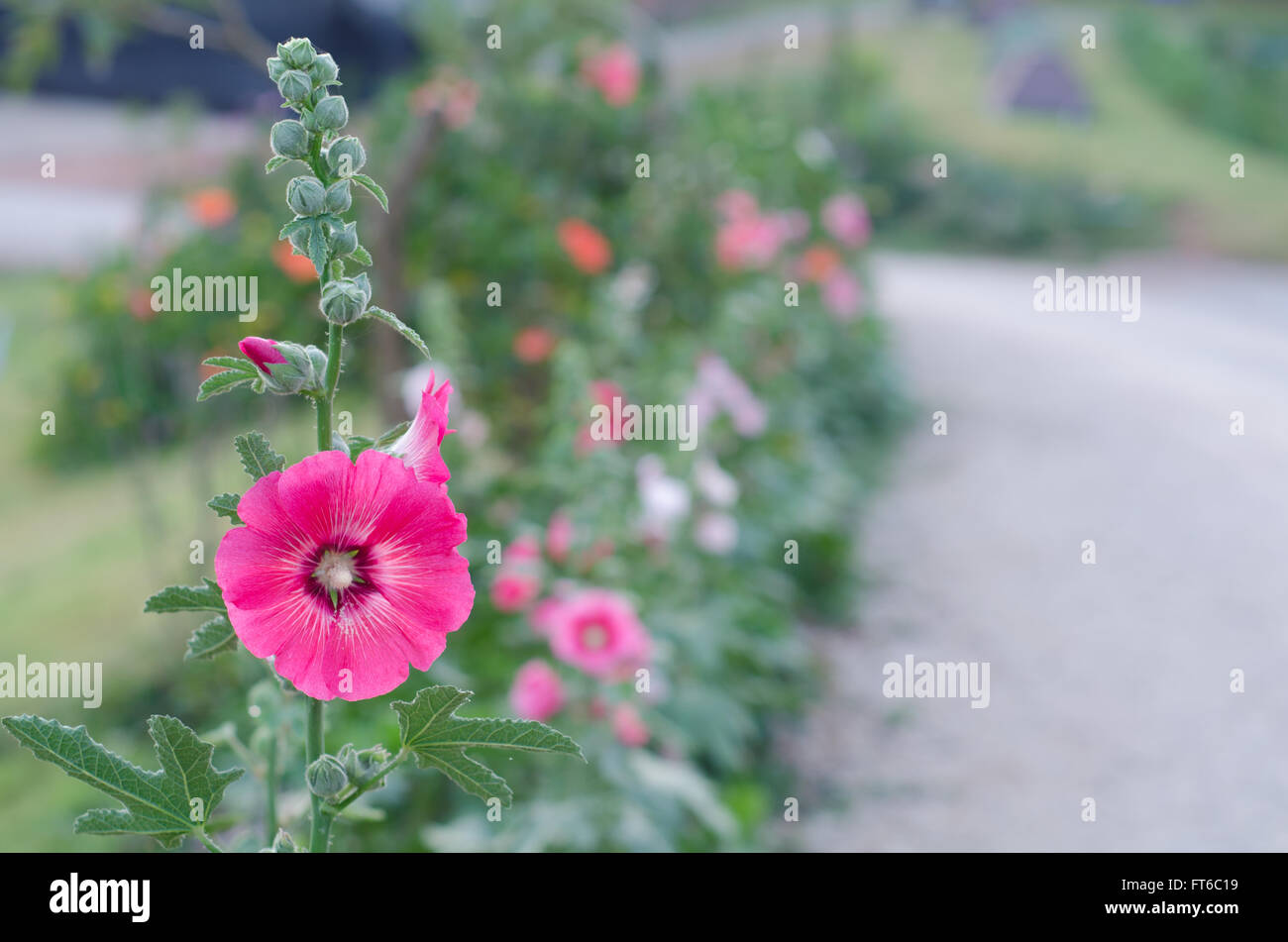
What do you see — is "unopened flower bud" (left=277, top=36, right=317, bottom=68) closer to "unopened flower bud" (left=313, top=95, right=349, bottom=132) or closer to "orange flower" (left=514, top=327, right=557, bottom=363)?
"unopened flower bud" (left=313, top=95, right=349, bottom=132)

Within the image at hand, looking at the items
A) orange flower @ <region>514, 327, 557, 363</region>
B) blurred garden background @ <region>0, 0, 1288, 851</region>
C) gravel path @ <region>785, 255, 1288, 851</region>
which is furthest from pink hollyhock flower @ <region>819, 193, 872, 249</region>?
orange flower @ <region>514, 327, 557, 363</region>

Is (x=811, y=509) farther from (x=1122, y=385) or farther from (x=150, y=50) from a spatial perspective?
(x=1122, y=385)

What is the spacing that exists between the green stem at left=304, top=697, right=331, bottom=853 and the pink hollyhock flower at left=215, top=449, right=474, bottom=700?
0.04 meters

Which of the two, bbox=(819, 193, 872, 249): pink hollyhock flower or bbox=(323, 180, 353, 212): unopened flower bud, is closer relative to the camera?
bbox=(323, 180, 353, 212): unopened flower bud

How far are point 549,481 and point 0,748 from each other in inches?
48.6

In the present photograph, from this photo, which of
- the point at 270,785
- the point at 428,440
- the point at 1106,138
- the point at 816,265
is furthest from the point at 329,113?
the point at 1106,138

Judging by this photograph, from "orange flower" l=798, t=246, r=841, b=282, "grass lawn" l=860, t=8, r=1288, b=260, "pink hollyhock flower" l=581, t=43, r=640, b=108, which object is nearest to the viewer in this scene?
"pink hollyhock flower" l=581, t=43, r=640, b=108

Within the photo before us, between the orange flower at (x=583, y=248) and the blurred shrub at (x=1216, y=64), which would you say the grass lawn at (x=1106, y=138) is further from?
the orange flower at (x=583, y=248)

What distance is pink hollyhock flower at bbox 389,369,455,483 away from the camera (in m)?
0.39

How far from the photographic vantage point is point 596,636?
1590 mm

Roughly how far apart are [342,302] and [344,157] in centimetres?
6

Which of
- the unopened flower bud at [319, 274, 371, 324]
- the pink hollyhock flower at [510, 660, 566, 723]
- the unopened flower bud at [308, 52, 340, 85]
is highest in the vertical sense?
the unopened flower bud at [308, 52, 340, 85]

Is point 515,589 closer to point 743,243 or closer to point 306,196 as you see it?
point 306,196
